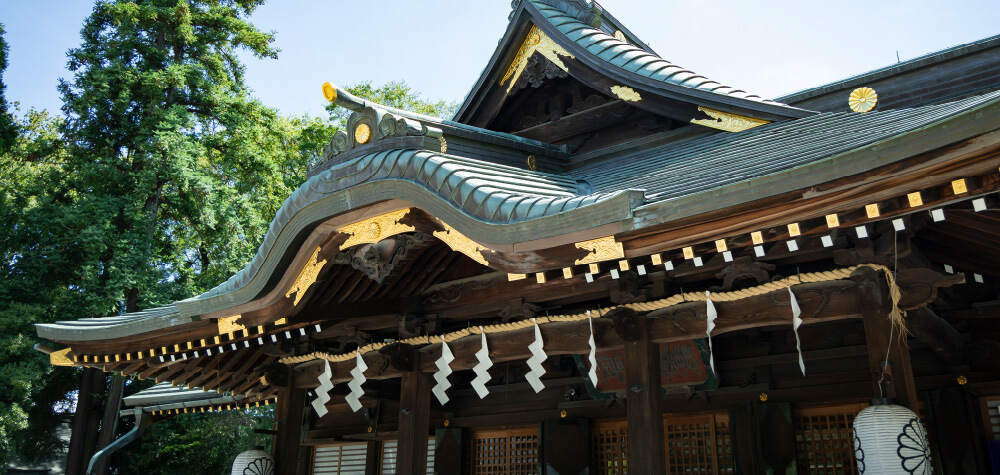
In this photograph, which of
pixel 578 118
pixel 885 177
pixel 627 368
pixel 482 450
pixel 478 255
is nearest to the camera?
pixel 885 177

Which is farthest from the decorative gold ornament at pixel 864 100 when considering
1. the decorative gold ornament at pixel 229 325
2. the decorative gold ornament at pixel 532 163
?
the decorative gold ornament at pixel 229 325

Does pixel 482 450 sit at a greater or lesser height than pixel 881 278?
lesser

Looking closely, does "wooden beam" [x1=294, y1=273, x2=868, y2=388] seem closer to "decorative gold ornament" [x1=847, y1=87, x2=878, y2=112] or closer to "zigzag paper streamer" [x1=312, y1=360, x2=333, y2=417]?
"zigzag paper streamer" [x1=312, y1=360, x2=333, y2=417]

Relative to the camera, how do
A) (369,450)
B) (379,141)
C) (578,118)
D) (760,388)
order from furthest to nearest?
(369,450) → (578,118) → (760,388) → (379,141)

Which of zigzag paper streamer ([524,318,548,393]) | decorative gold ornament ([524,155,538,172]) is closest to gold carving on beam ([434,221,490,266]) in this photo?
zigzag paper streamer ([524,318,548,393])

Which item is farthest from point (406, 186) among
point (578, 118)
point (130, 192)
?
point (130, 192)

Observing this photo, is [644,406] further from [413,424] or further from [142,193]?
[142,193]

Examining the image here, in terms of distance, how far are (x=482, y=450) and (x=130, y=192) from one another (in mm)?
14438

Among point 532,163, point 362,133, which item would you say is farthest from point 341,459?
point 362,133

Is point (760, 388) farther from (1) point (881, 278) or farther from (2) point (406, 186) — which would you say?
(2) point (406, 186)

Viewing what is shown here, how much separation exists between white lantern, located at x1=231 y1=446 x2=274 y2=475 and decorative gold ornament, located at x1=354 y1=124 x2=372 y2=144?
3390 mm

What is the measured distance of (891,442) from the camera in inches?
165

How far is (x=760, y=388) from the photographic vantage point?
661 cm

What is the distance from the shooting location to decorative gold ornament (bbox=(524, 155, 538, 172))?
711 centimetres
